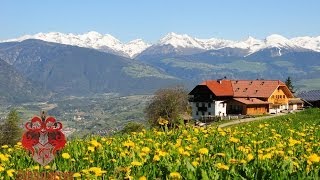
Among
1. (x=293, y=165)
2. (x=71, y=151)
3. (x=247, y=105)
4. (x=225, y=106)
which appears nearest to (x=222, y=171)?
(x=293, y=165)

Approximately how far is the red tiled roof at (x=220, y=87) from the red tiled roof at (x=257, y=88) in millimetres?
1331

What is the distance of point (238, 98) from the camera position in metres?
108

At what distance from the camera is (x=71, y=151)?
1098 cm

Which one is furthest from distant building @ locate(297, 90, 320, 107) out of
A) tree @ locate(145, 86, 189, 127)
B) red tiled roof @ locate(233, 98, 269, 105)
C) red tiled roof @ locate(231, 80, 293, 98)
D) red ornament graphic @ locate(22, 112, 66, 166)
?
red ornament graphic @ locate(22, 112, 66, 166)

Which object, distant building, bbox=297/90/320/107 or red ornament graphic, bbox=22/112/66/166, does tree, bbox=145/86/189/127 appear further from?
red ornament graphic, bbox=22/112/66/166

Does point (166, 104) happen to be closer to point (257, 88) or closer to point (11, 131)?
point (257, 88)

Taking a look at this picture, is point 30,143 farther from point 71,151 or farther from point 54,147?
point 71,151

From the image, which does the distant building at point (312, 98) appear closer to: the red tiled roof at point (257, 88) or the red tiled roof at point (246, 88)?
the red tiled roof at point (246, 88)

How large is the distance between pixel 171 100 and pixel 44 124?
3425 inches

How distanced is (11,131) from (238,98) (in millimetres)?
47464

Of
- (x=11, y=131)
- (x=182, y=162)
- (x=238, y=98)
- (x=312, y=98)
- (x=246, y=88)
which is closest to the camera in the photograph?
(x=182, y=162)

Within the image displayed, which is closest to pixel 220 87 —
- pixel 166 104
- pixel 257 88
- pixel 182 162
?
pixel 257 88

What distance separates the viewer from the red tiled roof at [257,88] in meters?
109

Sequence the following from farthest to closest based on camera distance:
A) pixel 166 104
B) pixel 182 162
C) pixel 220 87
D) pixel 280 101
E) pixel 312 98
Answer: pixel 312 98 < pixel 220 87 < pixel 280 101 < pixel 166 104 < pixel 182 162
